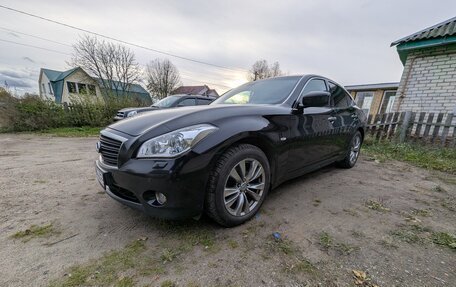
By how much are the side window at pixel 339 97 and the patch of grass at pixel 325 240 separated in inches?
82.8

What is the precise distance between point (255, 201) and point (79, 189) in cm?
228

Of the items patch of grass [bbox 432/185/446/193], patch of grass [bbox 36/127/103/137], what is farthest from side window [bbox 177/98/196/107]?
patch of grass [bbox 432/185/446/193]

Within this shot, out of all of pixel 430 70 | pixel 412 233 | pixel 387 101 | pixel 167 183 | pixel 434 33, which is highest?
pixel 434 33

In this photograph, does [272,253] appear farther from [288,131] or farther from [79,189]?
[79,189]

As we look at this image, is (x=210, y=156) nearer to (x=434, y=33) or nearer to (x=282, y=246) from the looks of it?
(x=282, y=246)

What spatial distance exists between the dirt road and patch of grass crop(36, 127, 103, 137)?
18.1ft

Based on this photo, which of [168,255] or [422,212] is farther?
[422,212]

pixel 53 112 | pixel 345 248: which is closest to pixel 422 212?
pixel 345 248

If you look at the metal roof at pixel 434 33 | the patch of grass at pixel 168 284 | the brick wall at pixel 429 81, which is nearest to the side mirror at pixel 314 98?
the patch of grass at pixel 168 284

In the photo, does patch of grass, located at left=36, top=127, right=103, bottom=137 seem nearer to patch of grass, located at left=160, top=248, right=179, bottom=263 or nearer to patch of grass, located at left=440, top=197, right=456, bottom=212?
patch of grass, located at left=160, top=248, right=179, bottom=263

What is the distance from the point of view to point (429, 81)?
6.36 meters

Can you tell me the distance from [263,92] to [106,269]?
2.46 meters

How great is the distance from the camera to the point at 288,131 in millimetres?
2291

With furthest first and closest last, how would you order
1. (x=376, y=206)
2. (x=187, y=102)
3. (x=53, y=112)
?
(x=53, y=112) → (x=187, y=102) → (x=376, y=206)
